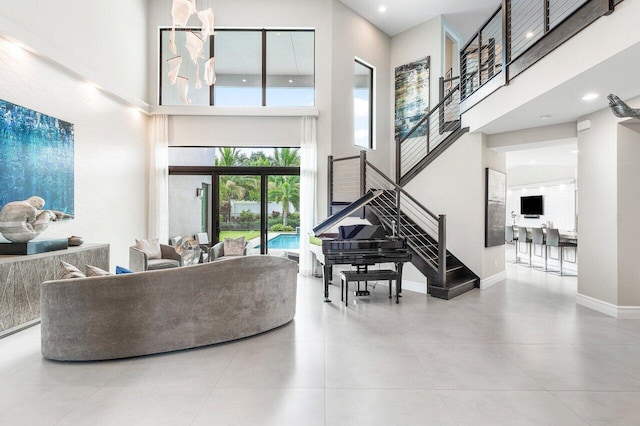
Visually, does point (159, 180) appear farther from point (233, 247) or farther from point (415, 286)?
point (415, 286)

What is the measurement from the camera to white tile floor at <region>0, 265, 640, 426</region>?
2283 mm

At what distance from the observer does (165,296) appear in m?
3.17

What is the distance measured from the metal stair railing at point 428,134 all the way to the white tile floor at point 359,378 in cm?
433

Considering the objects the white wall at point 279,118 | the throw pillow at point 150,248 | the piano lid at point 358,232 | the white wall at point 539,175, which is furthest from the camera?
the white wall at point 539,175

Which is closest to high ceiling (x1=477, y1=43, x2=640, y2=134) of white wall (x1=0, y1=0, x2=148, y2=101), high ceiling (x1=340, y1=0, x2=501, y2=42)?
high ceiling (x1=340, y1=0, x2=501, y2=42)

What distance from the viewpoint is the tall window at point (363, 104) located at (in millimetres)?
8109

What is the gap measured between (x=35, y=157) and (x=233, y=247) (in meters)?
3.37

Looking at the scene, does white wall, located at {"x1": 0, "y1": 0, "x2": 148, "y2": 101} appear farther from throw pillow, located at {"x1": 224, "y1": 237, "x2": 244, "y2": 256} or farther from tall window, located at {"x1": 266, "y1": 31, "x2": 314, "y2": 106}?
throw pillow, located at {"x1": 224, "y1": 237, "x2": 244, "y2": 256}

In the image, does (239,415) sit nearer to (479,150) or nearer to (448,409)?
(448,409)

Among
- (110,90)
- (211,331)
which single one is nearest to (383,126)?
(110,90)

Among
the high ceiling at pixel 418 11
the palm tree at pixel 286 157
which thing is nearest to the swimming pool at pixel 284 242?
the palm tree at pixel 286 157

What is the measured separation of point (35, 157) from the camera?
4.60 metres

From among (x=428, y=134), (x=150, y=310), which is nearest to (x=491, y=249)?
(x=428, y=134)

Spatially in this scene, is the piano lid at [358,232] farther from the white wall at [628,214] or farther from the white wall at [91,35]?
the white wall at [91,35]
